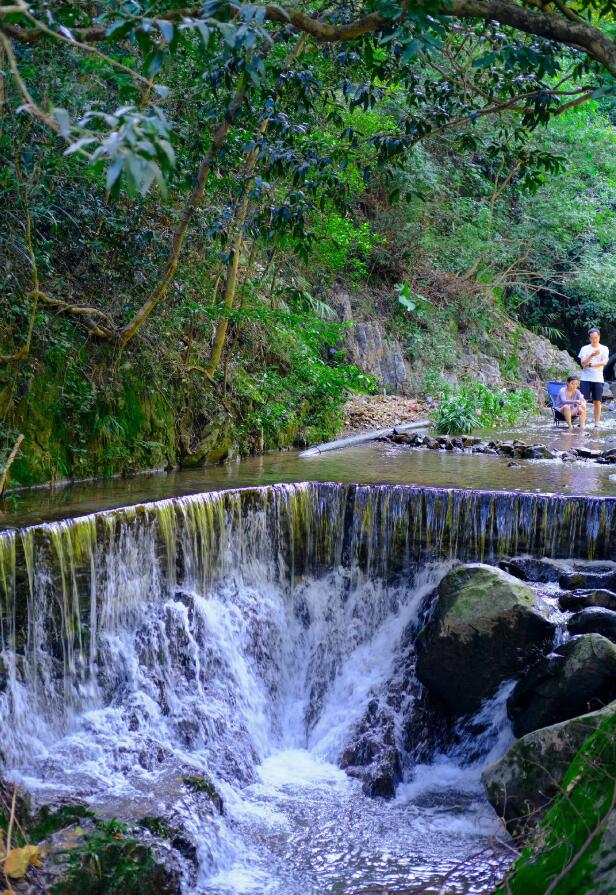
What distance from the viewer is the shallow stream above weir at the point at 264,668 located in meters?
5.47

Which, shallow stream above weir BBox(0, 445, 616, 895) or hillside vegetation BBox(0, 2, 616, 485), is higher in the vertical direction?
hillside vegetation BBox(0, 2, 616, 485)

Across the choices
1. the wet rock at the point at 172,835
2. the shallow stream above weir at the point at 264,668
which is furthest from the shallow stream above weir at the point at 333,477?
the wet rock at the point at 172,835

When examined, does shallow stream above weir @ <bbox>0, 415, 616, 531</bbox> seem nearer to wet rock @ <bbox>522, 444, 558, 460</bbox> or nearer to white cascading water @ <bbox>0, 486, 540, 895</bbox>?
wet rock @ <bbox>522, 444, 558, 460</bbox>

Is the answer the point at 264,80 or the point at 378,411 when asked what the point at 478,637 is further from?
the point at 378,411

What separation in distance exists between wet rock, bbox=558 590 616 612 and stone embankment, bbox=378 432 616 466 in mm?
3539

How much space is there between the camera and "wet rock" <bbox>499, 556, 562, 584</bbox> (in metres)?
7.60

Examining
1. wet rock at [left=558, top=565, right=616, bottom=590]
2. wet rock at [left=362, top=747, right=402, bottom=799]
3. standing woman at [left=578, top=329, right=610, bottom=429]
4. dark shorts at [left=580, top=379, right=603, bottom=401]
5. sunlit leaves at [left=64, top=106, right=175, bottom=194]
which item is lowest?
wet rock at [left=362, top=747, right=402, bottom=799]

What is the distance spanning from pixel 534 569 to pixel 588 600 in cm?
83

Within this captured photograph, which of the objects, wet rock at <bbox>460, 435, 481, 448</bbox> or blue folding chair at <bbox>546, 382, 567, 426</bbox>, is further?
blue folding chair at <bbox>546, 382, 567, 426</bbox>

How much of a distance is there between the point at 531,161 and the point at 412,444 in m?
5.86

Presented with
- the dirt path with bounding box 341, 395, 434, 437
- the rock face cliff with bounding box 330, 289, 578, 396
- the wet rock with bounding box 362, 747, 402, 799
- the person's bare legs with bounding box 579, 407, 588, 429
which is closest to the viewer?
the wet rock with bounding box 362, 747, 402, 799

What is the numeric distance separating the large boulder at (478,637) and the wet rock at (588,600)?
408mm

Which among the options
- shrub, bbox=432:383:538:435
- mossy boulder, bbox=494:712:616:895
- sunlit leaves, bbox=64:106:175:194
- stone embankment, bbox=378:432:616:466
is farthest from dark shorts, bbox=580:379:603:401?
sunlit leaves, bbox=64:106:175:194

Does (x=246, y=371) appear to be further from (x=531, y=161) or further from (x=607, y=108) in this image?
(x=607, y=108)
